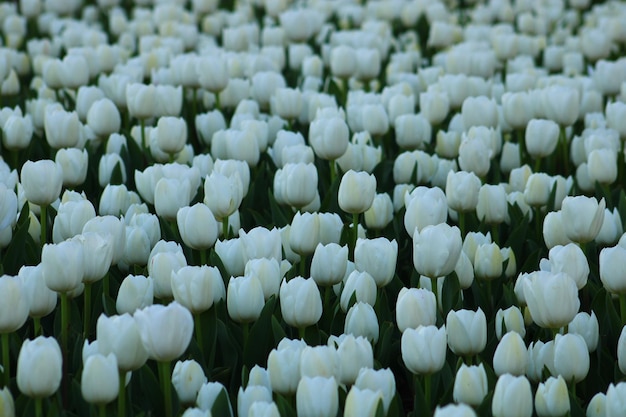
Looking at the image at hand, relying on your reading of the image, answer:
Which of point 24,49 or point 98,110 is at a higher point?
point 98,110

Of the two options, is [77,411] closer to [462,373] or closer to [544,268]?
[462,373]

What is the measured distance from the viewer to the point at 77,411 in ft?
6.58

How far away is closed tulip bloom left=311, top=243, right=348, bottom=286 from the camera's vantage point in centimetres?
238

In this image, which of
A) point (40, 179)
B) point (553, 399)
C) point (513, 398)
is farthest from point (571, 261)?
point (40, 179)

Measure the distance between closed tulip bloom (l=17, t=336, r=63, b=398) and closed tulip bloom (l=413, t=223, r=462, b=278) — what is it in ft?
3.00

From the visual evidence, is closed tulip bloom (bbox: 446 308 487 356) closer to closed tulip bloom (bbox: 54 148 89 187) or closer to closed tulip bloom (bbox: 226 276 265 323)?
closed tulip bloom (bbox: 226 276 265 323)

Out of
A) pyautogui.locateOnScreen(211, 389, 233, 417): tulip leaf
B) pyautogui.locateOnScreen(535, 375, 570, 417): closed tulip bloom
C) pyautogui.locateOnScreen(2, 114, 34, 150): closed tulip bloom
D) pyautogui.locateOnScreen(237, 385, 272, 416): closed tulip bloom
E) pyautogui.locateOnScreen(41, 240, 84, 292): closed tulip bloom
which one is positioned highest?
pyautogui.locateOnScreen(41, 240, 84, 292): closed tulip bloom

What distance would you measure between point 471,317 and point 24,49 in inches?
161

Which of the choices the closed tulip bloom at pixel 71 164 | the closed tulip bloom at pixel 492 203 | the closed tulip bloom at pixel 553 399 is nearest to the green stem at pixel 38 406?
the closed tulip bloom at pixel 553 399

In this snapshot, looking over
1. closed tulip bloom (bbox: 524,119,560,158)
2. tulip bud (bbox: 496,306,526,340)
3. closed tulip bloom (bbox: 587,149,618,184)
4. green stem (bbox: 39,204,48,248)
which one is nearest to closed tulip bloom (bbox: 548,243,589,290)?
tulip bud (bbox: 496,306,526,340)

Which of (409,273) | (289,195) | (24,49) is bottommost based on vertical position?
(24,49)

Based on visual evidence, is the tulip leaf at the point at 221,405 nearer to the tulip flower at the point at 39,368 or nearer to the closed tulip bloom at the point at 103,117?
the tulip flower at the point at 39,368

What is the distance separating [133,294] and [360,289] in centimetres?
55

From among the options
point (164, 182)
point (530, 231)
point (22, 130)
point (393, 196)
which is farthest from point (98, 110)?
point (530, 231)
